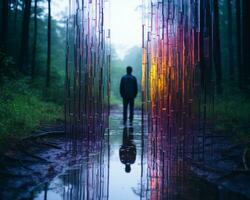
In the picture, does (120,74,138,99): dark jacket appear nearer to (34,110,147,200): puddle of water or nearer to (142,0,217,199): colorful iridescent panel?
(142,0,217,199): colorful iridescent panel

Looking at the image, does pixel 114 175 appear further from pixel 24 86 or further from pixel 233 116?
pixel 24 86

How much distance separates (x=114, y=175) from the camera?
2602mm

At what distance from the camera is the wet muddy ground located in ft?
6.93

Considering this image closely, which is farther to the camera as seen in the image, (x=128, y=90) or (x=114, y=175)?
(x=128, y=90)

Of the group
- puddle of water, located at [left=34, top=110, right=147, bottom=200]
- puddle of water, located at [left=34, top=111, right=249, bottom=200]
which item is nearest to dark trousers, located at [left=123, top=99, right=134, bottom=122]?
puddle of water, located at [left=34, top=110, right=147, bottom=200]

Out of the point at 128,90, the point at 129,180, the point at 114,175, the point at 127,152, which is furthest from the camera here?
the point at 128,90

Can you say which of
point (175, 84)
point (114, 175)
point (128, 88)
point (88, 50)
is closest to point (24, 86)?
point (128, 88)

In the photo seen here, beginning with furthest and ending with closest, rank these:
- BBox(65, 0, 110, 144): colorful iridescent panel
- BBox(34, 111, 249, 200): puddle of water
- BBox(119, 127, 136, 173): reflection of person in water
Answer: BBox(65, 0, 110, 144): colorful iridescent panel < BBox(119, 127, 136, 173): reflection of person in water < BBox(34, 111, 249, 200): puddle of water

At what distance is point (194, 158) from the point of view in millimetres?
3129

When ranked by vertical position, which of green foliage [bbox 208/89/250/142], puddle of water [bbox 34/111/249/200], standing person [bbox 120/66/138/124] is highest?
standing person [bbox 120/66/138/124]

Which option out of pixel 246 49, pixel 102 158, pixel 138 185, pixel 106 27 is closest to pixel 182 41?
pixel 106 27

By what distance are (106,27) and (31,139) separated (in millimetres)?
1956

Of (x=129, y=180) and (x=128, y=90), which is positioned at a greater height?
(x=128, y=90)

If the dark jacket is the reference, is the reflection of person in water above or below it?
below
